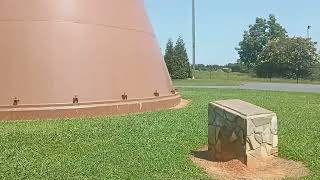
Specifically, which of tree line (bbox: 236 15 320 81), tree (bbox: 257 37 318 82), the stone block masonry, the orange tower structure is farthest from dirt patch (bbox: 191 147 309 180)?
tree (bbox: 257 37 318 82)

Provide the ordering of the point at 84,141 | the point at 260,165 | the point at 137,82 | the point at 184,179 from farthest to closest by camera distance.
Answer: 1. the point at 137,82
2. the point at 84,141
3. the point at 260,165
4. the point at 184,179

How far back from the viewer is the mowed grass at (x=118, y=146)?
5371 millimetres

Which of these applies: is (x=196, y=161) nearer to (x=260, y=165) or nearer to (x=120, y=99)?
(x=260, y=165)

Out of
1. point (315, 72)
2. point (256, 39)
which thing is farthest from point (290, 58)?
point (256, 39)

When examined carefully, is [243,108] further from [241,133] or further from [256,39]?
[256,39]

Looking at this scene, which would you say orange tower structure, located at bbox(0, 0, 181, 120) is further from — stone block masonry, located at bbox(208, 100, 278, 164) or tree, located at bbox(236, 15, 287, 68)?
tree, located at bbox(236, 15, 287, 68)

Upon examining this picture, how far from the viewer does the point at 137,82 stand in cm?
1034

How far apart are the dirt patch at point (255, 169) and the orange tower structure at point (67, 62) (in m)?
3.84

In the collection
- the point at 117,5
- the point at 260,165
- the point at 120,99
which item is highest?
the point at 117,5

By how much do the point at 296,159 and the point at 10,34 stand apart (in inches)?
245

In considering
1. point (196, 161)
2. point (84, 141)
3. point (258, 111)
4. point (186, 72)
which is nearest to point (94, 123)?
point (84, 141)

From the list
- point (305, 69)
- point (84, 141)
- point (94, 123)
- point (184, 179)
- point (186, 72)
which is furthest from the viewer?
point (305, 69)

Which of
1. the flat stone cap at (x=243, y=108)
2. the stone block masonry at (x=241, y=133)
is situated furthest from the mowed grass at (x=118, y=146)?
the flat stone cap at (x=243, y=108)

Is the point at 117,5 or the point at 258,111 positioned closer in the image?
the point at 258,111
